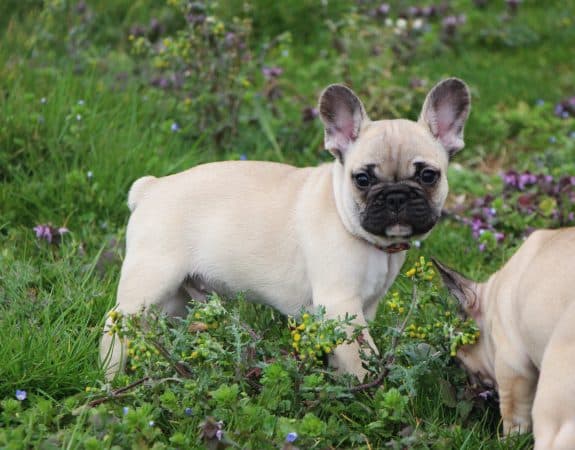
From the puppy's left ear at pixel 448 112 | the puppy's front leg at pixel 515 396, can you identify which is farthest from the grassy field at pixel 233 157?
the puppy's left ear at pixel 448 112

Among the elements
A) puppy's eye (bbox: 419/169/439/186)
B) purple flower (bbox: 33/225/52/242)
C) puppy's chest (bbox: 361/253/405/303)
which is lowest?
purple flower (bbox: 33/225/52/242)

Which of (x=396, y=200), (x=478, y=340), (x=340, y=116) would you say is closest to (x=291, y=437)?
(x=478, y=340)

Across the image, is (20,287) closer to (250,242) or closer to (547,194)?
(250,242)

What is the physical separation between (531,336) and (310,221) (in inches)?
50.4

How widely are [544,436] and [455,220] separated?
9.61 feet

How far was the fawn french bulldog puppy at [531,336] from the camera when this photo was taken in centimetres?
338

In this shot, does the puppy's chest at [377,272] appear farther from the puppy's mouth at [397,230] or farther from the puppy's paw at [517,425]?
the puppy's paw at [517,425]

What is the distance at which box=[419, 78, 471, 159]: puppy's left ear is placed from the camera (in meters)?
4.61

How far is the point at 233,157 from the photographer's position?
645 centimetres

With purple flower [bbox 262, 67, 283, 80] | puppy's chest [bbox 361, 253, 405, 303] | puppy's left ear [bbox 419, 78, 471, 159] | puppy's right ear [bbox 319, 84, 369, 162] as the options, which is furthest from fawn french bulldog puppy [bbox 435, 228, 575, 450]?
purple flower [bbox 262, 67, 283, 80]

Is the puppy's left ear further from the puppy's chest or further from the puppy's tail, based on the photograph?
the puppy's tail

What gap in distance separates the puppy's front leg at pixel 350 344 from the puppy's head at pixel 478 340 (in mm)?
424

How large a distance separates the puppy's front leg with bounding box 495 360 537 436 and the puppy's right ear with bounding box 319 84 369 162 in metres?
1.32

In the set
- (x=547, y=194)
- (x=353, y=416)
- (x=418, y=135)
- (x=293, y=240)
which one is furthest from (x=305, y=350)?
(x=547, y=194)
